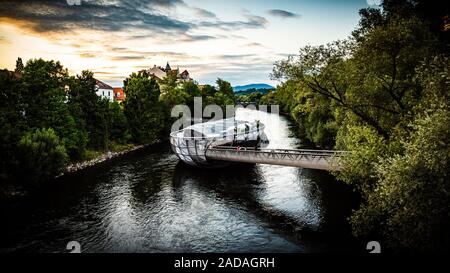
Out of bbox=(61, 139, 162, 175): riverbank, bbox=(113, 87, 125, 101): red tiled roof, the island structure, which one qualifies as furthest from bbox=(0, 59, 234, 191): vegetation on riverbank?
bbox=(113, 87, 125, 101): red tiled roof

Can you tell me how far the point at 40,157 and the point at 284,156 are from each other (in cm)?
1780

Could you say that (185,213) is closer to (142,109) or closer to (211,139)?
(211,139)

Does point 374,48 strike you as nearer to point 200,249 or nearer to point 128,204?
point 200,249

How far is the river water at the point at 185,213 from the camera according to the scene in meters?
15.4

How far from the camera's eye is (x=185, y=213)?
19297 mm

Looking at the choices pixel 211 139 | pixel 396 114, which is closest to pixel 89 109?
pixel 211 139

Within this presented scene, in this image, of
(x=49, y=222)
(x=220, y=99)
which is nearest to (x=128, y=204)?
(x=49, y=222)

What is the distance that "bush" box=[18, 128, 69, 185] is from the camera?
23.4 m

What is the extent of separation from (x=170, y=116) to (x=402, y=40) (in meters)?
43.4

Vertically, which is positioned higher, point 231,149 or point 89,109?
point 89,109

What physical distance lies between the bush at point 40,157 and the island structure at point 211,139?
10.2 meters

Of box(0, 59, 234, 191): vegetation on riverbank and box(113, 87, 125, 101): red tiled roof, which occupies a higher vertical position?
box(113, 87, 125, 101): red tiled roof

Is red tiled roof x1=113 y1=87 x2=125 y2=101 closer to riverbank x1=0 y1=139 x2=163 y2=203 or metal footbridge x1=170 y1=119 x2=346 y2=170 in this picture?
riverbank x1=0 y1=139 x2=163 y2=203
